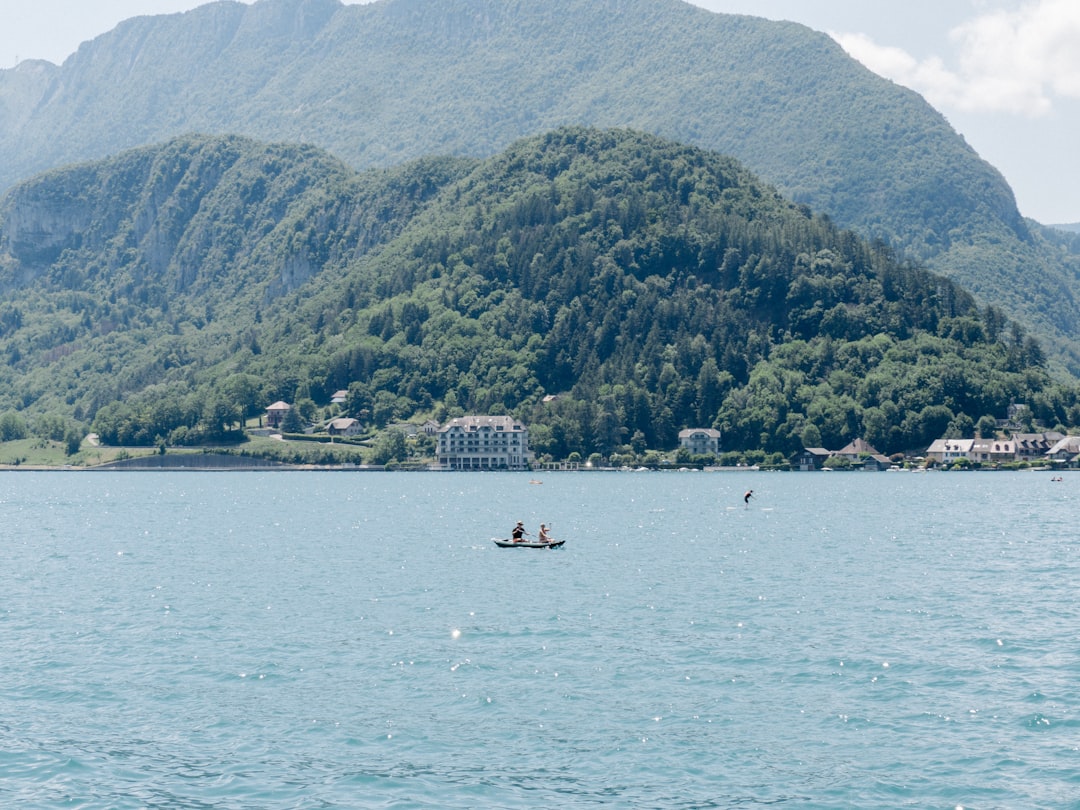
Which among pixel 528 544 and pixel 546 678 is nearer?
pixel 546 678

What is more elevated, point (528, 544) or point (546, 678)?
point (528, 544)

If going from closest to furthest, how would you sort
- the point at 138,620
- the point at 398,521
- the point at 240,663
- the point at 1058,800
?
the point at 1058,800 < the point at 240,663 < the point at 138,620 < the point at 398,521

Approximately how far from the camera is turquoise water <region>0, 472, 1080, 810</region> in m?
38.7

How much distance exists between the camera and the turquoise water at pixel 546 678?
3872 centimetres

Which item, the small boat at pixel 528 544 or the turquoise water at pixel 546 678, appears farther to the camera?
the small boat at pixel 528 544

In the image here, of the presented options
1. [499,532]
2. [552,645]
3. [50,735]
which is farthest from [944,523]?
[50,735]

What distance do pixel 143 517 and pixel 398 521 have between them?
30964 mm

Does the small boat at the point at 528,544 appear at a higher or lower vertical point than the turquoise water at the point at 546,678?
higher

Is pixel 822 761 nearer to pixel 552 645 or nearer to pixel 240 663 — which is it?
pixel 552 645

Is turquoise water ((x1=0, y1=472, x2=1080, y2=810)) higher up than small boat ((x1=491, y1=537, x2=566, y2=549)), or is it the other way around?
small boat ((x1=491, y1=537, x2=566, y2=549))

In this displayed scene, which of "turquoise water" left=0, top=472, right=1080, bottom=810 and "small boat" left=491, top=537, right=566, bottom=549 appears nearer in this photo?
"turquoise water" left=0, top=472, right=1080, bottom=810

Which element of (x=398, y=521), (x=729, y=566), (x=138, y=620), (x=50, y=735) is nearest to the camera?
(x=50, y=735)

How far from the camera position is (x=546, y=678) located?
168 feet

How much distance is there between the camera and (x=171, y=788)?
125 ft
